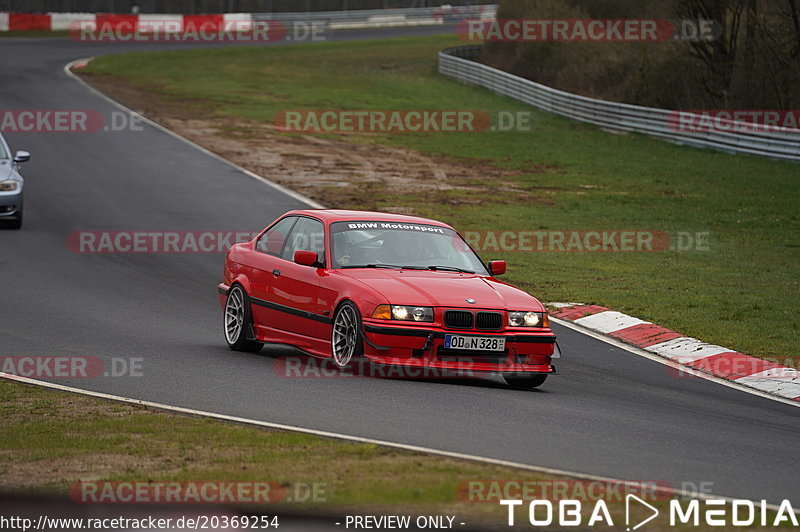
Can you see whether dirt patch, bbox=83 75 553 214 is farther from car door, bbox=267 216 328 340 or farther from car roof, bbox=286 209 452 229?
car door, bbox=267 216 328 340

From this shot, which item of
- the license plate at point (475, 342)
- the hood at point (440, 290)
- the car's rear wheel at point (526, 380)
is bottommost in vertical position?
the car's rear wheel at point (526, 380)

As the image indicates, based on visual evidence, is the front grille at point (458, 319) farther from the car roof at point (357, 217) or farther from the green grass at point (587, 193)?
the green grass at point (587, 193)

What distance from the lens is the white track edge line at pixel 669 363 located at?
36.1 ft

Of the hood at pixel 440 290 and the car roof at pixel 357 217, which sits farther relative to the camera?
the car roof at pixel 357 217

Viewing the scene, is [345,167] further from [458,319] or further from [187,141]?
[458,319]

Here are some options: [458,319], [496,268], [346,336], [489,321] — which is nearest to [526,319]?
[489,321]

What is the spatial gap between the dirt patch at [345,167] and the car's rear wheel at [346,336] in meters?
13.8

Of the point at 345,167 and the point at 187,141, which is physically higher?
the point at 187,141

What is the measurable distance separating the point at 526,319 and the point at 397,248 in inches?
61.3

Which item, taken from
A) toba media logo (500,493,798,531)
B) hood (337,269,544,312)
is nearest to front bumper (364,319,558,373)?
hood (337,269,544,312)

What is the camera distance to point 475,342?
10.2 metres

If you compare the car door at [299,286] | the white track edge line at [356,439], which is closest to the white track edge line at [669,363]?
the car door at [299,286]

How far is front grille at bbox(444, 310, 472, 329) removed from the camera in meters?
10.2

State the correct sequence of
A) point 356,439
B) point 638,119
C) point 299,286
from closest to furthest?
point 356,439
point 299,286
point 638,119
